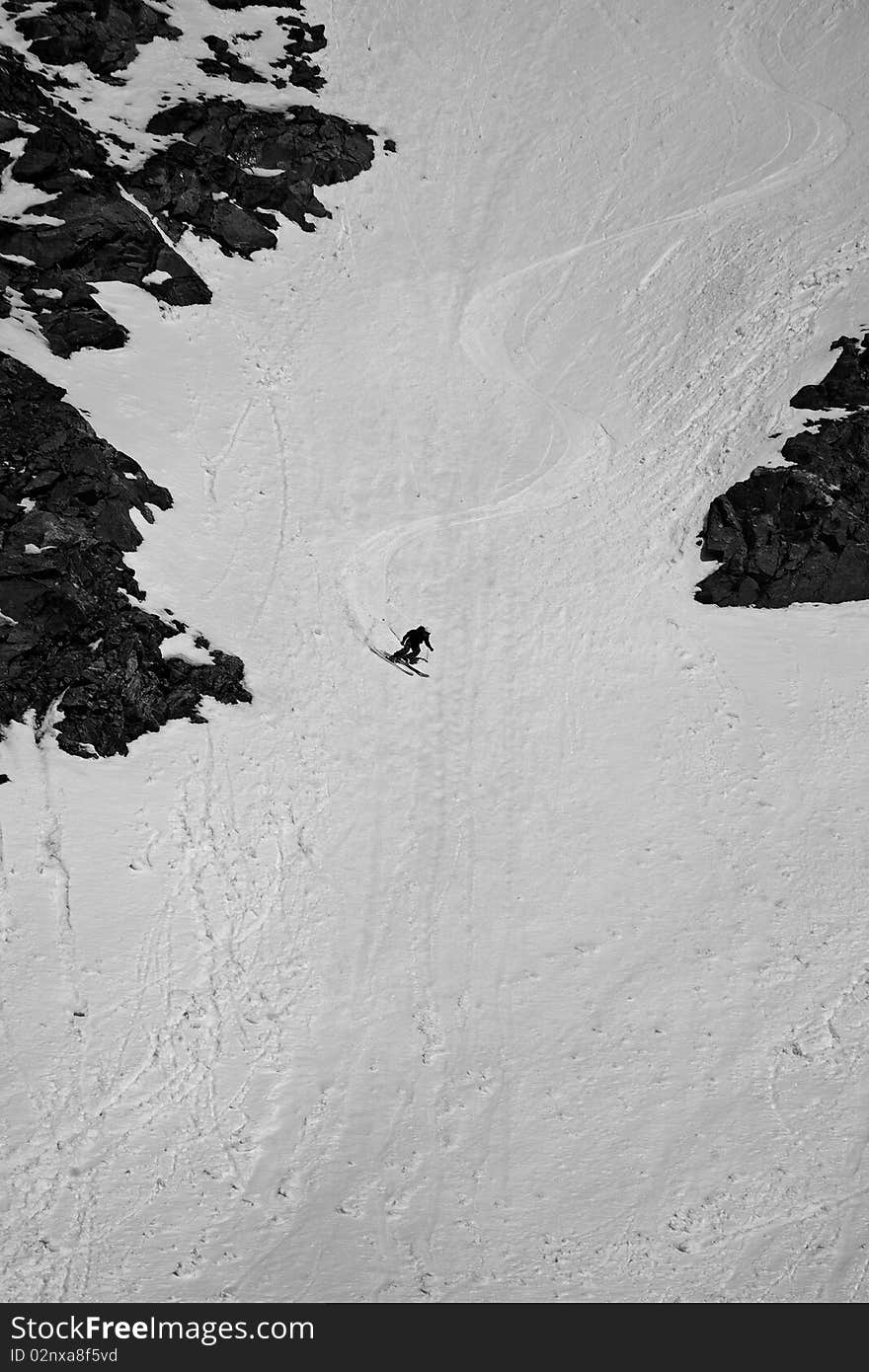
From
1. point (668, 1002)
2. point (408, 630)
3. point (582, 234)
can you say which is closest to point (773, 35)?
point (582, 234)

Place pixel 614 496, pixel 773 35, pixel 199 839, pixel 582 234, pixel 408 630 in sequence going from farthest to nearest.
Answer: pixel 773 35
pixel 582 234
pixel 614 496
pixel 408 630
pixel 199 839

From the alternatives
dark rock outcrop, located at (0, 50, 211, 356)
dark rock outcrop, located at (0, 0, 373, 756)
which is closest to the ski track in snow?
dark rock outcrop, located at (0, 0, 373, 756)

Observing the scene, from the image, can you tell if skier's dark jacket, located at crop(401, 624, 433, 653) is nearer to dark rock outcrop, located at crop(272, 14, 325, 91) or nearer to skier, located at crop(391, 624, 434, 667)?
skier, located at crop(391, 624, 434, 667)

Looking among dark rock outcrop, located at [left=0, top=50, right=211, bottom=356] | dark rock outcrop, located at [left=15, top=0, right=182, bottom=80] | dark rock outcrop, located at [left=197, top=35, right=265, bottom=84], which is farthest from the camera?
dark rock outcrop, located at [left=197, top=35, right=265, bottom=84]

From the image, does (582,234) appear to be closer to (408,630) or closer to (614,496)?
(614,496)

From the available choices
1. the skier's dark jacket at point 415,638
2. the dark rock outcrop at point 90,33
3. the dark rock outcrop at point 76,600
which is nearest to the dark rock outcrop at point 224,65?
the dark rock outcrop at point 90,33

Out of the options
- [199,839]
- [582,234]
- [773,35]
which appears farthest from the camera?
[773,35]
